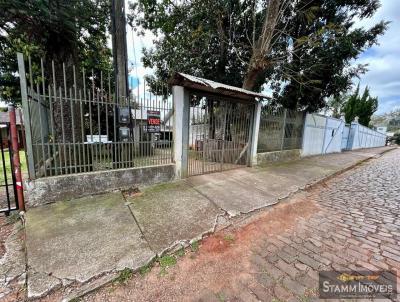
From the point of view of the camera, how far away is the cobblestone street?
1.99 meters

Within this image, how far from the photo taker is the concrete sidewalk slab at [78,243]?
6.91ft

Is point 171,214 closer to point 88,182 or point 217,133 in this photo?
point 88,182

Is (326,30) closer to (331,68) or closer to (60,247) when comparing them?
(331,68)

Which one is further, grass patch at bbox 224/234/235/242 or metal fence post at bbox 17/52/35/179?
metal fence post at bbox 17/52/35/179

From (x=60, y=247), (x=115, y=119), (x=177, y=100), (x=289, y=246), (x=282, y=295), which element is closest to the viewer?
(x=282, y=295)

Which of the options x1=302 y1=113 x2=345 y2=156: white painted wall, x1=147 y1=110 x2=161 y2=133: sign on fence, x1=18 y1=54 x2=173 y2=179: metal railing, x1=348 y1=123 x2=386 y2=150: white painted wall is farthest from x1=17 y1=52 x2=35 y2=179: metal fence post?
x1=348 y1=123 x2=386 y2=150: white painted wall

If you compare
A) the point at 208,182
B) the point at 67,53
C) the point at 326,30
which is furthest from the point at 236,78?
the point at 67,53

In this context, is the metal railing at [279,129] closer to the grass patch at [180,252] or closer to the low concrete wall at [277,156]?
the low concrete wall at [277,156]

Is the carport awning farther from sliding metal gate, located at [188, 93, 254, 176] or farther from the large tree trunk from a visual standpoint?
the large tree trunk

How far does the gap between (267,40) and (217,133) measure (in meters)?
3.85

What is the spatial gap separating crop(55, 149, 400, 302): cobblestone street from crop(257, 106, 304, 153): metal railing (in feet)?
13.1

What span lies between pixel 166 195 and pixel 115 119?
2.04 m

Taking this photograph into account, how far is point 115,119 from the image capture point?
13.8ft

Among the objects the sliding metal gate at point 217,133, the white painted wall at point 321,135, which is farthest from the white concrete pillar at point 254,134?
the white painted wall at point 321,135
